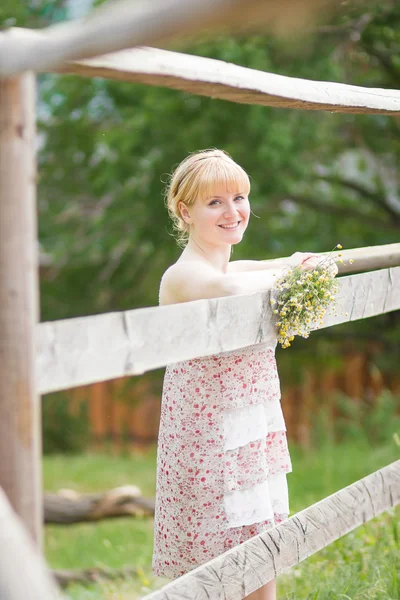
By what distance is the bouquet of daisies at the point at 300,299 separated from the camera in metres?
2.02

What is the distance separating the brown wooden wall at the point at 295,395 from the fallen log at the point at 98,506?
3.24 m

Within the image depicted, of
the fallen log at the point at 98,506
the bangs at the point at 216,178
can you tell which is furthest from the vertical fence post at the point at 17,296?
the fallen log at the point at 98,506

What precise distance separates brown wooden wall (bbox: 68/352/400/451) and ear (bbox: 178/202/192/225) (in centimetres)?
594

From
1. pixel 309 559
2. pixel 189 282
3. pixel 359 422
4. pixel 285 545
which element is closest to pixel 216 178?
pixel 189 282

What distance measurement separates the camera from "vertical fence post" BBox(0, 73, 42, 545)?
1.27m

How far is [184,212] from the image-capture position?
91.1 inches

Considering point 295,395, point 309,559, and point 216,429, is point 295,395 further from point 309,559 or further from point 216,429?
point 216,429

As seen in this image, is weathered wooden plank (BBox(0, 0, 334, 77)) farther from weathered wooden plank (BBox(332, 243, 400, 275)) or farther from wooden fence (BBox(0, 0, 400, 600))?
weathered wooden plank (BBox(332, 243, 400, 275))

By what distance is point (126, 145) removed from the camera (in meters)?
6.50

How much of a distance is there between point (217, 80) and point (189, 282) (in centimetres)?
69

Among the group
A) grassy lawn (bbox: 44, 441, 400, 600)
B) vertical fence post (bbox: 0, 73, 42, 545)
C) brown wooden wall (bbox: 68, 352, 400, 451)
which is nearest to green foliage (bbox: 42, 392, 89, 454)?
brown wooden wall (bbox: 68, 352, 400, 451)

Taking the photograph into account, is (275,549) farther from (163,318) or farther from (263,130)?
(263,130)

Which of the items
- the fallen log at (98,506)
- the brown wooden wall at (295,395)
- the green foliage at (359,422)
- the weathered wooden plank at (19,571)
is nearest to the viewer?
the weathered wooden plank at (19,571)

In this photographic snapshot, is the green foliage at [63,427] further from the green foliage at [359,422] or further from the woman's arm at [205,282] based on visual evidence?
the woman's arm at [205,282]
